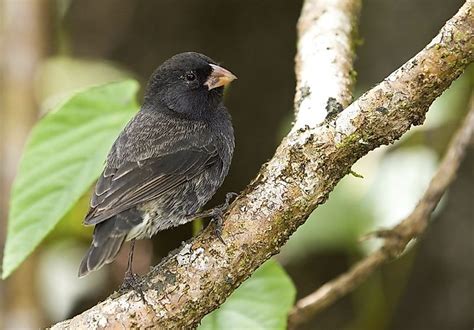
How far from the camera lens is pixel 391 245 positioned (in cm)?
302

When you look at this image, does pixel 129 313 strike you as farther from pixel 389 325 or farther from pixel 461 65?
pixel 389 325

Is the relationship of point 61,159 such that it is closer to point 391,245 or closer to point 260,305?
point 260,305

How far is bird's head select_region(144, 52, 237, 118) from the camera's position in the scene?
3.28 metres

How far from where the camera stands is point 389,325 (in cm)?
459

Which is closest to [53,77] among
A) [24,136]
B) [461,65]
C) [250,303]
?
[24,136]

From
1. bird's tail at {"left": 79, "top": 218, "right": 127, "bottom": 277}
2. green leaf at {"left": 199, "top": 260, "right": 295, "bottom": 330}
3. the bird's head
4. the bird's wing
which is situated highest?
the bird's head

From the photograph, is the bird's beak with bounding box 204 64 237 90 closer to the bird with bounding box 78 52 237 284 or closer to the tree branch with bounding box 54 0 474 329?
the bird with bounding box 78 52 237 284

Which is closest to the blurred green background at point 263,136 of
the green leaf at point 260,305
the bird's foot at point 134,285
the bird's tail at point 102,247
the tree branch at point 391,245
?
the tree branch at point 391,245

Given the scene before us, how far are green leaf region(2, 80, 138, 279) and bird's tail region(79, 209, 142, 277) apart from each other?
0.14m

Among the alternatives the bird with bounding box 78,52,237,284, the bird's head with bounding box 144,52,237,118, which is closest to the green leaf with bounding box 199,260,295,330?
the bird with bounding box 78,52,237,284

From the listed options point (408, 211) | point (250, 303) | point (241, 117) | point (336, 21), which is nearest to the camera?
point (250, 303)

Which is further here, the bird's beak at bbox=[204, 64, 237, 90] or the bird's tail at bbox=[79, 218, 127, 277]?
the bird's beak at bbox=[204, 64, 237, 90]

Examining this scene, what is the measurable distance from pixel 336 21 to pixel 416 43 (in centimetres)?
194

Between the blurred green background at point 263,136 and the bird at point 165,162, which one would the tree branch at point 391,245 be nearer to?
the blurred green background at point 263,136
